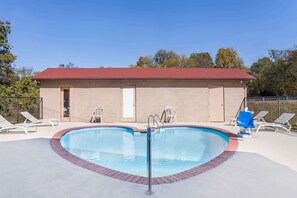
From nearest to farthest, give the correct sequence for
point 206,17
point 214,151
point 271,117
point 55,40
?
point 214,151
point 271,117
point 206,17
point 55,40

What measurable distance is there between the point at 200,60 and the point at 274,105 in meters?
28.2

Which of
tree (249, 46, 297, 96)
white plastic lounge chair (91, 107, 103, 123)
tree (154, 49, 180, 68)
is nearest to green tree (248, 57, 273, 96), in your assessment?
tree (249, 46, 297, 96)

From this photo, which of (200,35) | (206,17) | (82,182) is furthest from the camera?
(200,35)

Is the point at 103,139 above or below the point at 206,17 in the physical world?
below

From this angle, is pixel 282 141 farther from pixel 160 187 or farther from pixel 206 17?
pixel 206 17

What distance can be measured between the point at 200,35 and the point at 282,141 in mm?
20660

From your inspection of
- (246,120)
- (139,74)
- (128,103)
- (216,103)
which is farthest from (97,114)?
(246,120)

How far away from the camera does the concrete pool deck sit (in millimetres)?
2891

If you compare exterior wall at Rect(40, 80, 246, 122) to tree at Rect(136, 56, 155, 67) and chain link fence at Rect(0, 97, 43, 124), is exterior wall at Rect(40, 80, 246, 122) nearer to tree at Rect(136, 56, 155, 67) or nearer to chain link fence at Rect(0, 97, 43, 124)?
chain link fence at Rect(0, 97, 43, 124)

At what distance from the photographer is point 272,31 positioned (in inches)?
800

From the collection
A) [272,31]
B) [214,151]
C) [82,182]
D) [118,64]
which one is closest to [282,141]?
[214,151]

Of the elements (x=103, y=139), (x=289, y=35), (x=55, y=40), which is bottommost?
(x=103, y=139)

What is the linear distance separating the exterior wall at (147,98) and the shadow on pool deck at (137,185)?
8279mm

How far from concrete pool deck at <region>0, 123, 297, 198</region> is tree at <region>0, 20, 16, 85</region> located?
1505 centimetres
